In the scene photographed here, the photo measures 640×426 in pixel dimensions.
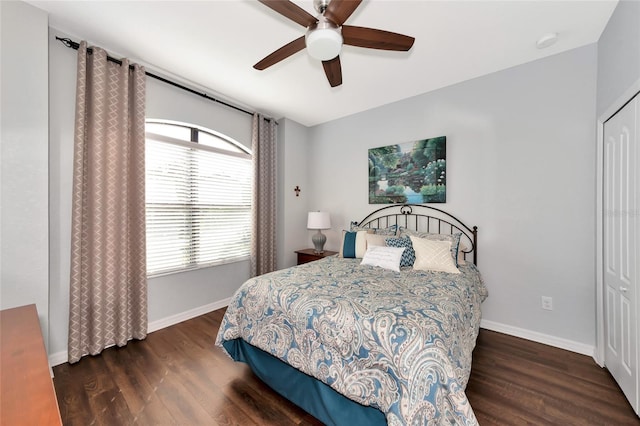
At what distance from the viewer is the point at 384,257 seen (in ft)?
8.55

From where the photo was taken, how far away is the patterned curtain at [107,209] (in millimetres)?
2242

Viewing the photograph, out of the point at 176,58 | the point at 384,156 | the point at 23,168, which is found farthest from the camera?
the point at 384,156

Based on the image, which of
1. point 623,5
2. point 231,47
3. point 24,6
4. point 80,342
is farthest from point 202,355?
point 623,5

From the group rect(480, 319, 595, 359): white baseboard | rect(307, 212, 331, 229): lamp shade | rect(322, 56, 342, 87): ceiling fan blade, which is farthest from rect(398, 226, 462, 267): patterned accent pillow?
rect(322, 56, 342, 87): ceiling fan blade

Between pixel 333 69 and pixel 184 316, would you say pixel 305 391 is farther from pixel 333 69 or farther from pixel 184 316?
pixel 333 69

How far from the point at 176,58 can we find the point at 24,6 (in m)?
1.02

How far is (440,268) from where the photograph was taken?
2.42 meters

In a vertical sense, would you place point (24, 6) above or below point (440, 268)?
above

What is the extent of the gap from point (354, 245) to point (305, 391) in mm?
1693

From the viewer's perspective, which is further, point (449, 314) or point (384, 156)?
point (384, 156)

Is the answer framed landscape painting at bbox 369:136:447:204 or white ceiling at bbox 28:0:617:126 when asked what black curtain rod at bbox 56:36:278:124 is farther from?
framed landscape painting at bbox 369:136:447:204

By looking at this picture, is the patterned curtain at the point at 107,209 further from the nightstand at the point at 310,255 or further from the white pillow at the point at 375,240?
the white pillow at the point at 375,240

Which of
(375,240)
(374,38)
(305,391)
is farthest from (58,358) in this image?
(374,38)

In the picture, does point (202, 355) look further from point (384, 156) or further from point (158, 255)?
point (384, 156)
